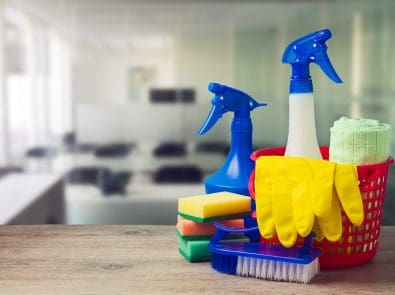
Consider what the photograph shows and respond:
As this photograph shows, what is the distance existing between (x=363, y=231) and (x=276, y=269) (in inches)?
4.5

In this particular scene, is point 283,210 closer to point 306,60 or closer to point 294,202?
point 294,202

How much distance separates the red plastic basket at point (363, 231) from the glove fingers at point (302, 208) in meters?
0.04

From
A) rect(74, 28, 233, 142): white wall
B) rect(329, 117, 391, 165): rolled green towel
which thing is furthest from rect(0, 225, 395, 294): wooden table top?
rect(74, 28, 233, 142): white wall

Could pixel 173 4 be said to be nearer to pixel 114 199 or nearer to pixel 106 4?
pixel 106 4

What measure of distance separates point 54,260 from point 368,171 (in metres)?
0.38

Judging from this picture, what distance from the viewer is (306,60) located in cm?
62

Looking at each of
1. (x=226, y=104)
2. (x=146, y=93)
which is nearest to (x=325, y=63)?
(x=226, y=104)

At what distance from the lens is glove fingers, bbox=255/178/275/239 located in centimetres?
57

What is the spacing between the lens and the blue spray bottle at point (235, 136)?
26.4 inches

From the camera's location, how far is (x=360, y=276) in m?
0.59

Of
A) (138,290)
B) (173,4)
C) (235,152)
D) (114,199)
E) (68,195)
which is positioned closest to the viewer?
(138,290)

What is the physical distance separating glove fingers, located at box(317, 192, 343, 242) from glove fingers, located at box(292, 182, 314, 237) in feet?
0.07

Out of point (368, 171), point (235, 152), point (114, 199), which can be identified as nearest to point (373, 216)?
point (368, 171)

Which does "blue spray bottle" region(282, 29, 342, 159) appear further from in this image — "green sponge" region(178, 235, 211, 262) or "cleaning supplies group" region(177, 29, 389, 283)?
"green sponge" region(178, 235, 211, 262)
